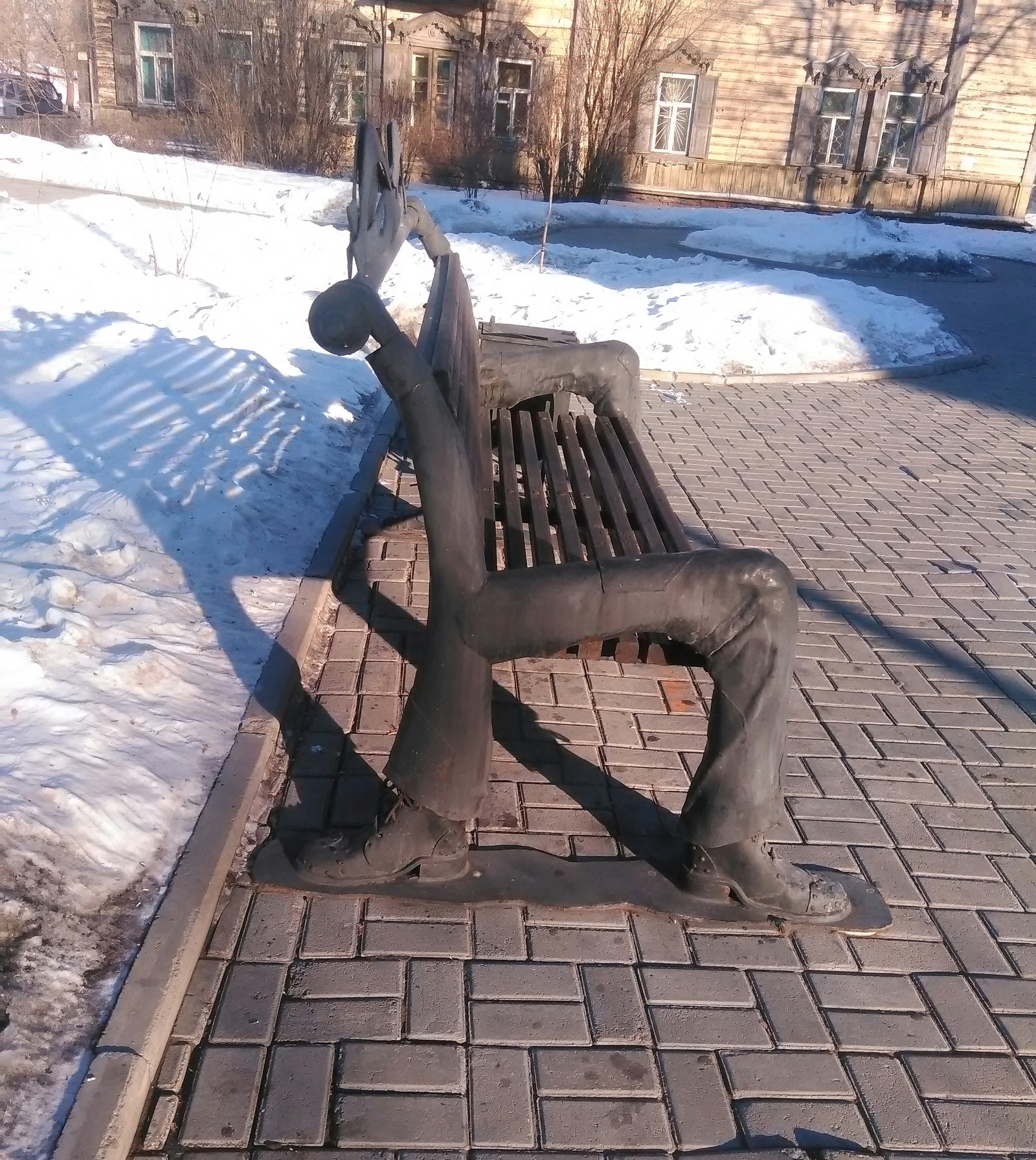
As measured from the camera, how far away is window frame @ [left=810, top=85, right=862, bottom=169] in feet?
77.6

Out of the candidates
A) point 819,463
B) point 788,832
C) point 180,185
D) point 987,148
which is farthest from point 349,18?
point 788,832

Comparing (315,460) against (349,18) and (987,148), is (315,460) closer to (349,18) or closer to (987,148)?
(349,18)

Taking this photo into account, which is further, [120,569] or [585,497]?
[120,569]

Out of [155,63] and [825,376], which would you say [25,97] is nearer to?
[155,63]

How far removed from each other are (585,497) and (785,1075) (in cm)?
179

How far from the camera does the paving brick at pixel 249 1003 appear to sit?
216 centimetres

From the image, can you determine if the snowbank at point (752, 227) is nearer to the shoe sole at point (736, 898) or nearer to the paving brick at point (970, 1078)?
the shoe sole at point (736, 898)

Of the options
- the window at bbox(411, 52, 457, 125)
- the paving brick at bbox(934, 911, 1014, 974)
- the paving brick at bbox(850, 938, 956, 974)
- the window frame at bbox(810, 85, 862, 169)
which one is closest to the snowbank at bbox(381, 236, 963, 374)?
the paving brick at bbox(934, 911, 1014, 974)

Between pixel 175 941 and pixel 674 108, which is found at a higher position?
pixel 674 108

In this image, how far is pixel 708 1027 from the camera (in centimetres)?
229

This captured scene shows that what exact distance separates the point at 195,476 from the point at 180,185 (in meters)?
12.7

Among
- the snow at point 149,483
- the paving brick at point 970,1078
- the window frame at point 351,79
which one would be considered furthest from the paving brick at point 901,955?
the window frame at point 351,79

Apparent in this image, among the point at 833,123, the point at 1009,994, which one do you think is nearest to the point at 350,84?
the point at 833,123

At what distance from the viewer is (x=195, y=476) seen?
15.0ft
